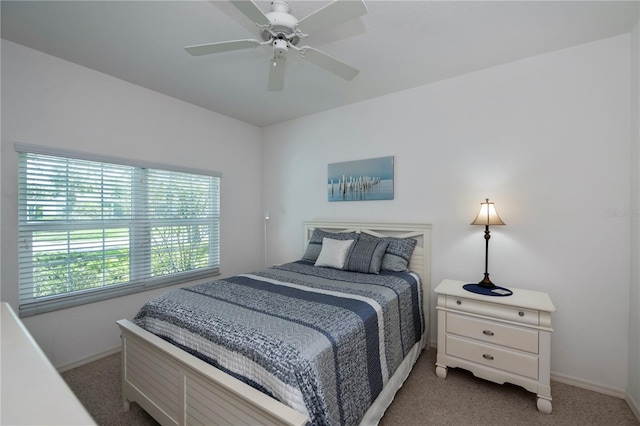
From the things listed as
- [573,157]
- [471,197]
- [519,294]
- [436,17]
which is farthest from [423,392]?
[436,17]

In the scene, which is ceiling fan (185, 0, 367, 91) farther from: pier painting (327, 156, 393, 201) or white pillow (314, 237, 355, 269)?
white pillow (314, 237, 355, 269)

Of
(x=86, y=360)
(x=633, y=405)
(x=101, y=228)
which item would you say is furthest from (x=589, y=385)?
(x=101, y=228)

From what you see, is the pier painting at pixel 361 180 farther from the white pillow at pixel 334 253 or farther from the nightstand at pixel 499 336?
the nightstand at pixel 499 336

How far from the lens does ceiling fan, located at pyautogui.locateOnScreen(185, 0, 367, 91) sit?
1.38 m

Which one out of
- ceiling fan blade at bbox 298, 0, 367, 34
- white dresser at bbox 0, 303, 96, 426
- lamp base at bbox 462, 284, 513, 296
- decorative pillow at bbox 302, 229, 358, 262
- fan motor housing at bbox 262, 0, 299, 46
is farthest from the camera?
decorative pillow at bbox 302, 229, 358, 262

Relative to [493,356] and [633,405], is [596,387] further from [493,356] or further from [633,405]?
[493,356]

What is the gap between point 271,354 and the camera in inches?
49.4

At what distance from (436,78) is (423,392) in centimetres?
271

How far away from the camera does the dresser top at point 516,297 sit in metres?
1.88

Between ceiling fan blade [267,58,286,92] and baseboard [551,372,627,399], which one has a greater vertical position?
ceiling fan blade [267,58,286,92]

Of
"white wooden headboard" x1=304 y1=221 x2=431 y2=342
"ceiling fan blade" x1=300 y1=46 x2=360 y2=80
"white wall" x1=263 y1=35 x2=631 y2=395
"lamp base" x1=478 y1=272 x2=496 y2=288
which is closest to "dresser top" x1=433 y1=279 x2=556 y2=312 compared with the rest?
"lamp base" x1=478 y1=272 x2=496 y2=288

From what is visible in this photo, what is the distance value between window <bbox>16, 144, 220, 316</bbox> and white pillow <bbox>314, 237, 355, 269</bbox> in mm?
1565

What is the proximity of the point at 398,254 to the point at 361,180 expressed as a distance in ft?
3.21

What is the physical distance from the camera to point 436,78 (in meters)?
2.69
